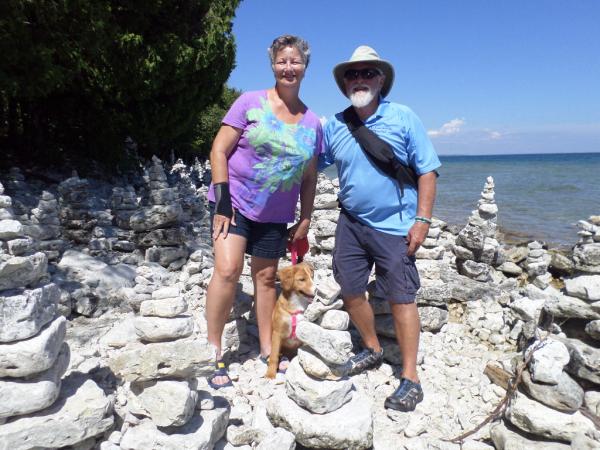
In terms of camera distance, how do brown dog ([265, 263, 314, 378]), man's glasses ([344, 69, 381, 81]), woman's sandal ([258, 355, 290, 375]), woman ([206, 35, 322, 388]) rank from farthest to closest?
1. woman's sandal ([258, 355, 290, 375])
2. man's glasses ([344, 69, 381, 81])
3. brown dog ([265, 263, 314, 378])
4. woman ([206, 35, 322, 388])

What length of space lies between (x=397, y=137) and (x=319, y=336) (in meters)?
1.91

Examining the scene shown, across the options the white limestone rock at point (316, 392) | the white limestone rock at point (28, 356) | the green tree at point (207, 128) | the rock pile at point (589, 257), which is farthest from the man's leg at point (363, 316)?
the green tree at point (207, 128)

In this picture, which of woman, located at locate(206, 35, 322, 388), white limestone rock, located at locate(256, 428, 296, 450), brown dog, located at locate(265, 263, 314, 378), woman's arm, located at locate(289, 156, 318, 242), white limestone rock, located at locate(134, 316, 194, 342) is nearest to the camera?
white limestone rock, located at locate(134, 316, 194, 342)

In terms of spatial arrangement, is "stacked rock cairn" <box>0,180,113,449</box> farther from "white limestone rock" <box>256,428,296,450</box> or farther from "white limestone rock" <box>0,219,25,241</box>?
"white limestone rock" <box>256,428,296,450</box>

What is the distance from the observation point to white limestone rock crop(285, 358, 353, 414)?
3.29 meters

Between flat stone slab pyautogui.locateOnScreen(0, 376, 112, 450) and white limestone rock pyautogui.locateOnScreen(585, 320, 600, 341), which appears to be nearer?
flat stone slab pyautogui.locateOnScreen(0, 376, 112, 450)

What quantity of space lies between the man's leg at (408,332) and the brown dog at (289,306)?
867mm

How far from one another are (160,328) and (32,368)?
81 cm

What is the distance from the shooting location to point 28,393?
2729mm

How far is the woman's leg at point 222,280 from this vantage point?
3789 millimetres

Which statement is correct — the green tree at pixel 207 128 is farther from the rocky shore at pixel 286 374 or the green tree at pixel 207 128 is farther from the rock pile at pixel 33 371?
the rock pile at pixel 33 371

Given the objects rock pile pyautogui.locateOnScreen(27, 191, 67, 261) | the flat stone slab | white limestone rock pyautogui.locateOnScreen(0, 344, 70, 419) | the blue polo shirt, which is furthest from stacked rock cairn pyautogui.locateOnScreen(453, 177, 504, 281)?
rock pile pyautogui.locateOnScreen(27, 191, 67, 261)

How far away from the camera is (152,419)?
9.89 ft

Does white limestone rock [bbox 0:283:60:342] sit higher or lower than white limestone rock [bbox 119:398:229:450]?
higher
